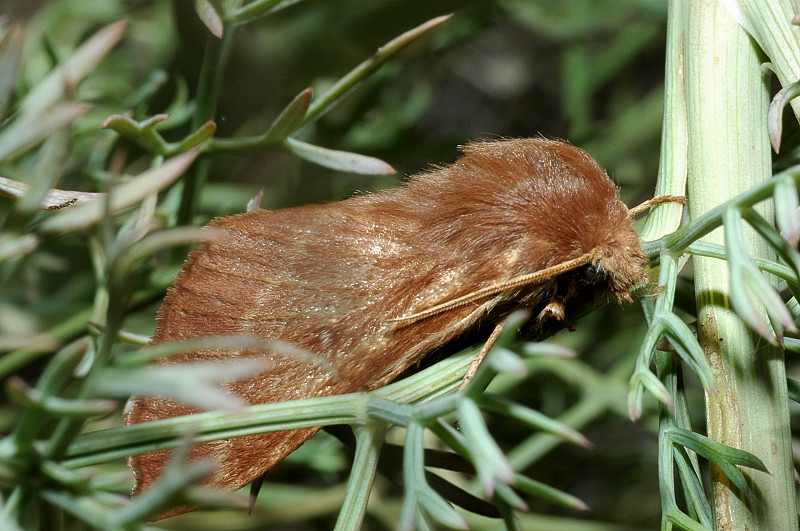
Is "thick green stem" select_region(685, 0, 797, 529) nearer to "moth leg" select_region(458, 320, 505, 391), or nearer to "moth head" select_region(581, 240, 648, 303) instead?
"moth head" select_region(581, 240, 648, 303)

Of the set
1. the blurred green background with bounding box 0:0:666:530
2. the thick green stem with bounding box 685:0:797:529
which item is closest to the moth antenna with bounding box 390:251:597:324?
the thick green stem with bounding box 685:0:797:529

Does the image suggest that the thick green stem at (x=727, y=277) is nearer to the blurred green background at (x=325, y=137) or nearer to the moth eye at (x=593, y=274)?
the moth eye at (x=593, y=274)

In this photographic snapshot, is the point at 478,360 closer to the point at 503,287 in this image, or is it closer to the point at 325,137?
the point at 503,287

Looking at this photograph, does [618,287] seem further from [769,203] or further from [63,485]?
[63,485]

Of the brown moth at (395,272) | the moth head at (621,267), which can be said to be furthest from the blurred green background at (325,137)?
the moth head at (621,267)

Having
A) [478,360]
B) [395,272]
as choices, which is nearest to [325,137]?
[395,272]

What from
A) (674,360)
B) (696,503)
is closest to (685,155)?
(674,360)
